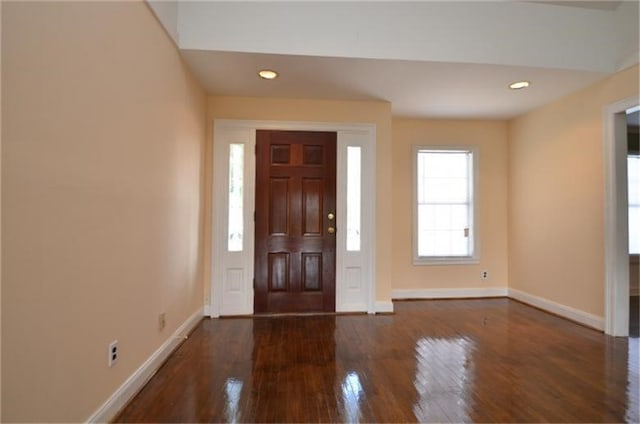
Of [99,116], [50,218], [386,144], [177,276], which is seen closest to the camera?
[50,218]

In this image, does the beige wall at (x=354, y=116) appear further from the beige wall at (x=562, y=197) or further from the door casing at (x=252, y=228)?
the beige wall at (x=562, y=197)

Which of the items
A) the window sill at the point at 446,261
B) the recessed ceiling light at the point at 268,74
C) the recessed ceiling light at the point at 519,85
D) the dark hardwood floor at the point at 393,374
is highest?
the recessed ceiling light at the point at 519,85

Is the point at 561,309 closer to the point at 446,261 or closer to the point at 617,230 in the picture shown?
the point at 617,230

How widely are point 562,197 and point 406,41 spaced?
2574 millimetres

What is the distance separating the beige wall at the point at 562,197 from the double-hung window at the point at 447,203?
552mm

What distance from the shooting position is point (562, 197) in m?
3.79

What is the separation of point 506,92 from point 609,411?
3.04 metres

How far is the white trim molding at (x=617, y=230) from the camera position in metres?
3.17

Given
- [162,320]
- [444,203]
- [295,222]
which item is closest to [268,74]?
[295,222]

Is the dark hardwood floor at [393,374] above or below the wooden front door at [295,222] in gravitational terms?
below

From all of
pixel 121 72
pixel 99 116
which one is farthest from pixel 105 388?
pixel 121 72

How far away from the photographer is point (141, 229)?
2129 millimetres

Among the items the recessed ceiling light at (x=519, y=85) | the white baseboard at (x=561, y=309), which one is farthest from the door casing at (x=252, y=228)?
the white baseboard at (x=561, y=309)

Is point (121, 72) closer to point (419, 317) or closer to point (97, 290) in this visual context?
point (97, 290)
